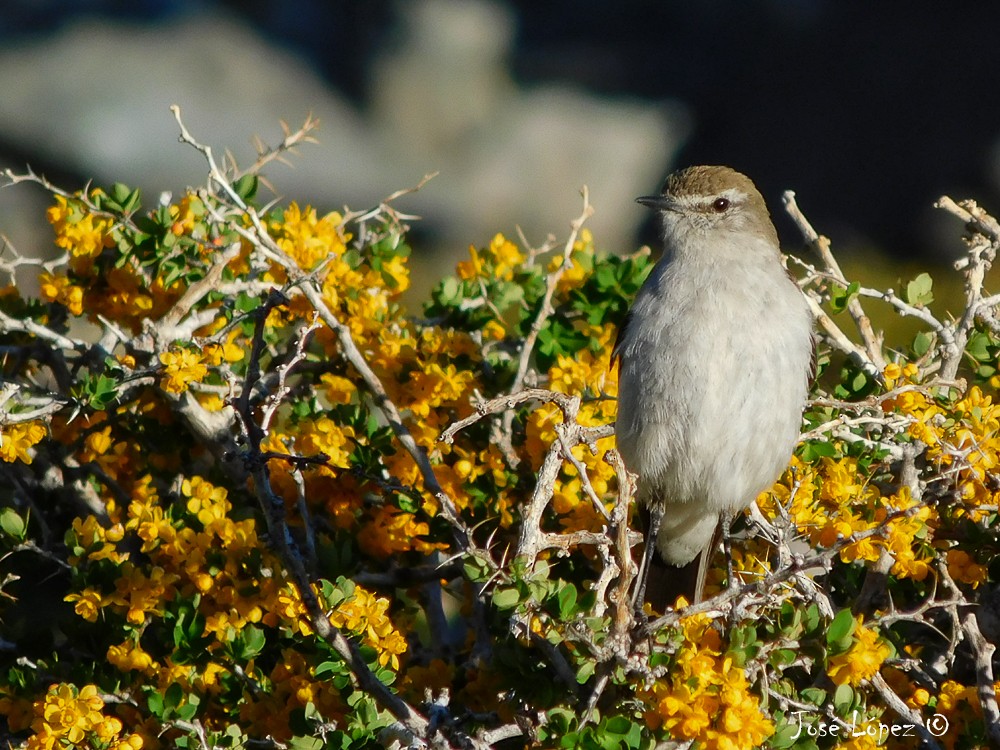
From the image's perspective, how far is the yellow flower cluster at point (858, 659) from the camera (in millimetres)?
2695

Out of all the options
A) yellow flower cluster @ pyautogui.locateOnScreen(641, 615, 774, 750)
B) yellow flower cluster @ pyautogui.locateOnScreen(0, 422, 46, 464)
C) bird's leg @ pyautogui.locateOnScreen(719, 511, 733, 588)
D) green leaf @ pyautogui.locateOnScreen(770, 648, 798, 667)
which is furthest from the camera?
bird's leg @ pyautogui.locateOnScreen(719, 511, 733, 588)

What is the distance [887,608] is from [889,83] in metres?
14.4

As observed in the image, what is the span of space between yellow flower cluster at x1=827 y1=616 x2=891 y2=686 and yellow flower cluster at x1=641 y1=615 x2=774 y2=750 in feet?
0.69

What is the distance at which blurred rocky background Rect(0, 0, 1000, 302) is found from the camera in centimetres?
1561

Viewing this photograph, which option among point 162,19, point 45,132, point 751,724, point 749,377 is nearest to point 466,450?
point 749,377

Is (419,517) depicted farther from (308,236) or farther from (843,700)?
(843,700)

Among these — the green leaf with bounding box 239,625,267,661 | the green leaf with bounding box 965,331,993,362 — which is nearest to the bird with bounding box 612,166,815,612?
the green leaf with bounding box 965,331,993,362

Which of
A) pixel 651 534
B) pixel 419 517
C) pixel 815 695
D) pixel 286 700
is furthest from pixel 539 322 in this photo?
pixel 815 695

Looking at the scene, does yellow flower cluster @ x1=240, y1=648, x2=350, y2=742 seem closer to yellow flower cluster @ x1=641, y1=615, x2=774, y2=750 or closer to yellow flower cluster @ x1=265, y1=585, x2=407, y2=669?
yellow flower cluster @ x1=265, y1=585, x2=407, y2=669

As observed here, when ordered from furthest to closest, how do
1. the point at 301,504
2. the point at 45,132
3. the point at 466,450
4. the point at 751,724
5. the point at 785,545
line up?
the point at 45,132, the point at 466,450, the point at 301,504, the point at 785,545, the point at 751,724

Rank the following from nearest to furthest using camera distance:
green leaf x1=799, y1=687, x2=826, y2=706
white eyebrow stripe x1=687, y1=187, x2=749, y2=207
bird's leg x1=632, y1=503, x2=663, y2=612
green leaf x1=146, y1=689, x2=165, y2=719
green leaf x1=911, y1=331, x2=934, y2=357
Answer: green leaf x1=799, y1=687, x2=826, y2=706, green leaf x1=146, y1=689, x2=165, y2=719, green leaf x1=911, y1=331, x2=934, y2=357, bird's leg x1=632, y1=503, x2=663, y2=612, white eyebrow stripe x1=687, y1=187, x2=749, y2=207

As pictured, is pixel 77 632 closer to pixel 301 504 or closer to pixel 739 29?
pixel 301 504

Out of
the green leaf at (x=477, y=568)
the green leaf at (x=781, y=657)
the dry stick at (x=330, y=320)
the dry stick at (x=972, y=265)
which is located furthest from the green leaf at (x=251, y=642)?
the dry stick at (x=972, y=265)

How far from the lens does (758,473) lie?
3787mm
